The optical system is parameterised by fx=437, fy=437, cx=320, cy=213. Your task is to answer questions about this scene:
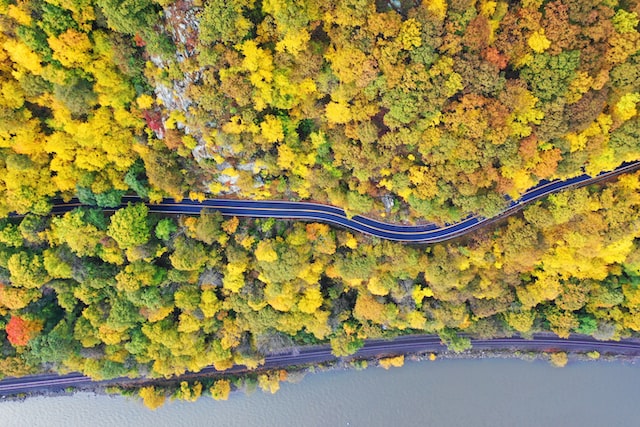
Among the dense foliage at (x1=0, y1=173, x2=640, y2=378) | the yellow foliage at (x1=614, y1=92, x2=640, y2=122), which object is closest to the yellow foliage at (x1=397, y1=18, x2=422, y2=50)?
the yellow foliage at (x1=614, y1=92, x2=640, y2=122)

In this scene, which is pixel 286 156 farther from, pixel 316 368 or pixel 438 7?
pixel 316 368

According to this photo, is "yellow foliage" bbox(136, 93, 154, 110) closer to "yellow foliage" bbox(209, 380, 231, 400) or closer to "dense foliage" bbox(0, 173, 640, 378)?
"dense foliage" bbox(0, 173, 640, 378)

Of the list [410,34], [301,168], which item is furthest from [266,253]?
[410,34]

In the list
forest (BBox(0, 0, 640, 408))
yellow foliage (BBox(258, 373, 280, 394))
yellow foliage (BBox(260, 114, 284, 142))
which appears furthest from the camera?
yellow foliage (BBox(258, 373, 280, 394))

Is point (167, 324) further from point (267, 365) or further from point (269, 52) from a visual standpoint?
point (269, 52)

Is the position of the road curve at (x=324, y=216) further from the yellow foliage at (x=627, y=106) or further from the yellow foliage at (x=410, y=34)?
the yellow foliage at (x=410, y=34)

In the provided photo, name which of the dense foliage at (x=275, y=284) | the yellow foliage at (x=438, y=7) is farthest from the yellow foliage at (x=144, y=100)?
the yellow foliage at (x=438, y=7)
